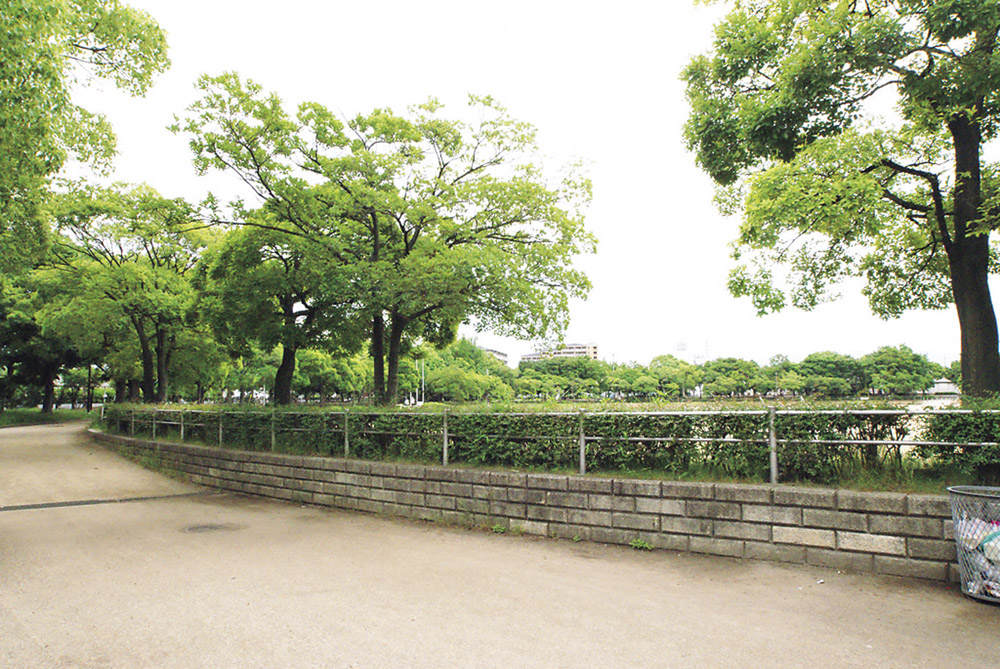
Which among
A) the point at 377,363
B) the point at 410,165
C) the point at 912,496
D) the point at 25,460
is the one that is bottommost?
the point at 25,460

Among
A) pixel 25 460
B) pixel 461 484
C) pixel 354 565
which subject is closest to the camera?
pixel 354 565

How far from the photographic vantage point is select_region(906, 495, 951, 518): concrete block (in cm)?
499

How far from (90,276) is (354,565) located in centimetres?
2059

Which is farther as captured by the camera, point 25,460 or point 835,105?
point 25,460

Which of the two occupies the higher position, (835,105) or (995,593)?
(835,105)

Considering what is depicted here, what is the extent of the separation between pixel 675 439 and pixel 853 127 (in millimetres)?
6262

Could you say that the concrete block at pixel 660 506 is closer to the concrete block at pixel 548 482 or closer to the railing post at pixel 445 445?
the concrete block at pixel 548 482

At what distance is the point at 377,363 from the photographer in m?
14.5

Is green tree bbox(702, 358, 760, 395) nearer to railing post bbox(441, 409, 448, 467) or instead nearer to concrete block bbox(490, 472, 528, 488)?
railing post bbox(441, 409, 448, 467)

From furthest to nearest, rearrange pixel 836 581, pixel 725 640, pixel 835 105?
pixel 835 105, pixel 836 581, pixel 725 640

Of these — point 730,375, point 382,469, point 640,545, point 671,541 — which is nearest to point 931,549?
point 671,541

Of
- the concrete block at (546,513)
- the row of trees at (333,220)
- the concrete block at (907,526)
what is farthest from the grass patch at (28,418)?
the concrete block at (907,526)

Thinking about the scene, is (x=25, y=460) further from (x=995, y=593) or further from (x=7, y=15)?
(x=995, y=593)

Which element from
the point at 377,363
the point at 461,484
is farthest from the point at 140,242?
the point at 461,484
